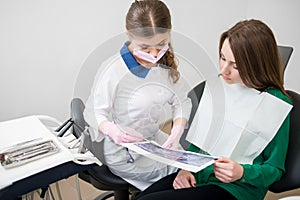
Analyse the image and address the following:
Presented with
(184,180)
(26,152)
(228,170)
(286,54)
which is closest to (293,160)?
(228,170)

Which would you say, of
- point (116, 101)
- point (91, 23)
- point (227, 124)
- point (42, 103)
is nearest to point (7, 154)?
point (116, 101)

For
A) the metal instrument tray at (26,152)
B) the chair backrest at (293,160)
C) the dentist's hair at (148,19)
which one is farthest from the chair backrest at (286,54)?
the metal instrument tray at (26,152)

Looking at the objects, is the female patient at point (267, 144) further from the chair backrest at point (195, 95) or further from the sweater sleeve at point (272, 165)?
the chair backrest at point (195, 95)

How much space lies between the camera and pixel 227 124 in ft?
3.59

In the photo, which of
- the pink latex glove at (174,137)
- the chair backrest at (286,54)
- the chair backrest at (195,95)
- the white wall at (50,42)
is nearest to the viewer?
the pink latex glove at (174,137)

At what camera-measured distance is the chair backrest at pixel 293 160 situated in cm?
99

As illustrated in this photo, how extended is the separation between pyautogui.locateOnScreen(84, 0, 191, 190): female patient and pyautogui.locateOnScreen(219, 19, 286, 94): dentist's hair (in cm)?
21

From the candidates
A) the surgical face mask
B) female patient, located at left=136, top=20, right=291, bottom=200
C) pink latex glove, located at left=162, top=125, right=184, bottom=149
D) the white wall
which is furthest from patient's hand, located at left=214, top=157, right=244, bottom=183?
the white wall

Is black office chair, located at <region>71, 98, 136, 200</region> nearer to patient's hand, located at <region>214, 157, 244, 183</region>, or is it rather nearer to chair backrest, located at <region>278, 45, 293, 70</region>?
patient's hand, located at <region>214, 157, 244, 183</region>

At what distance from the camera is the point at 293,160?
3.30 feet

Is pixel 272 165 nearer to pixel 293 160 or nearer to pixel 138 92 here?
pixel 293 160

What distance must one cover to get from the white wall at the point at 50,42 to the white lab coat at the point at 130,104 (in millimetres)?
749

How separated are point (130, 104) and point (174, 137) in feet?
0.63

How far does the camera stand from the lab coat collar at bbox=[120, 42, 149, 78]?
3.20 feet
